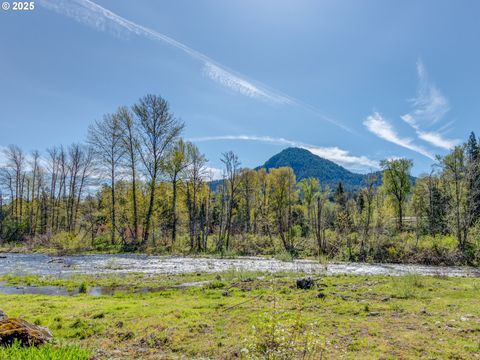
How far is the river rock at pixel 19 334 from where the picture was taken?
634cm

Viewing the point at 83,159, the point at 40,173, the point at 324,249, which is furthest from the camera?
the point at 40,173

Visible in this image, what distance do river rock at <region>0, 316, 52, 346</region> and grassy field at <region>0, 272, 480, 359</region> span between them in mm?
398

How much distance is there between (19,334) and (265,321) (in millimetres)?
5605

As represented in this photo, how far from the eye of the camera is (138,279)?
60.5 ft

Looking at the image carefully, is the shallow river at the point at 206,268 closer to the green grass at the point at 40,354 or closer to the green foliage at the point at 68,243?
the green foliage at the point at 68,243

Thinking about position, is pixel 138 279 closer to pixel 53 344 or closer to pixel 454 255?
pixel 53 344

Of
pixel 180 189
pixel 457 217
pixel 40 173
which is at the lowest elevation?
pixel 457 217

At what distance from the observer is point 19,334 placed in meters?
6.50

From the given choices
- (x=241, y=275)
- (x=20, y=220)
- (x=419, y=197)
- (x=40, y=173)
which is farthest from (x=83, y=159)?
(x=419, y=197)

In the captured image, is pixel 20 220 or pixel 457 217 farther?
pixel 20 220

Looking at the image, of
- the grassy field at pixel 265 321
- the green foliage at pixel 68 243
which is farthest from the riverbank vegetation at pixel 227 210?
the grassy field at pixel 265 321

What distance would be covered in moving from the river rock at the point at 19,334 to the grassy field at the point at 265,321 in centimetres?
40

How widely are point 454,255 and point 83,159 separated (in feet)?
182

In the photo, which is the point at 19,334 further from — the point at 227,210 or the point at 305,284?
the point at 227,210
